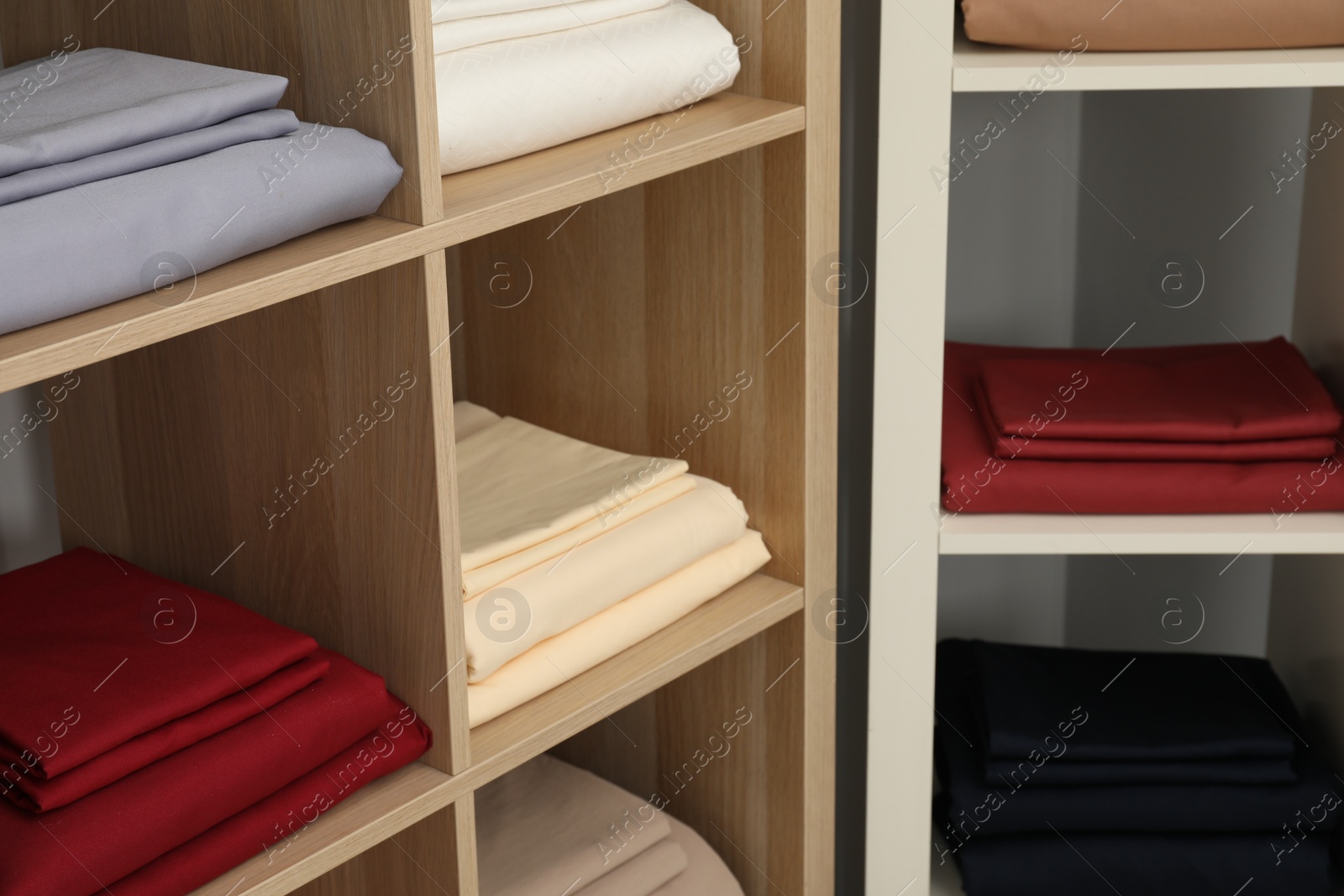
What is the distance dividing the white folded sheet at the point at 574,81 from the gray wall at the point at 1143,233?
0.55 meters

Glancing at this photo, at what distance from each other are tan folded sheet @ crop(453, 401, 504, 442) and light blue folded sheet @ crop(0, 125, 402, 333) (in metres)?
0.47

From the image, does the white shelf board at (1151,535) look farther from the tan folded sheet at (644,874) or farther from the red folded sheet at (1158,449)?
the tan folded sheet at (644,874)

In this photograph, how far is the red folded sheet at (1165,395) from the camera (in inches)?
44.2

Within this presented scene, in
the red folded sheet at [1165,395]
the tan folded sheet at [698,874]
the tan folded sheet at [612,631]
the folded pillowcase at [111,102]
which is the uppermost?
the folded pillowcase at [111,102]

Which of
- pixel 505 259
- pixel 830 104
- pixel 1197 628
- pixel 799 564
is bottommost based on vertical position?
pixel 1197 628

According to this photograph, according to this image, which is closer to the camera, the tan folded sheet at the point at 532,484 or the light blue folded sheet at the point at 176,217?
the light blue folded sheet at the point at 176,217

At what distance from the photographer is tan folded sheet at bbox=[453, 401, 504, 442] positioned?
1.22 meters

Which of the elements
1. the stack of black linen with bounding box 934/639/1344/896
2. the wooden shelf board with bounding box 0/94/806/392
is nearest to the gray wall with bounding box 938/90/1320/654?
the stack of black linen with bounding box 934/639/1344/896

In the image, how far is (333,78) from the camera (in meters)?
0.77

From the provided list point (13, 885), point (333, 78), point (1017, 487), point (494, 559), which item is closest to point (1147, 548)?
point (1017, 487)

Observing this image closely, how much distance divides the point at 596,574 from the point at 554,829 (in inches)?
11.9

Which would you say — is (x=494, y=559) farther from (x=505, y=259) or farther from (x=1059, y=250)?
(x=1059, y=250)

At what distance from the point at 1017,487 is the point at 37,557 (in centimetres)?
78

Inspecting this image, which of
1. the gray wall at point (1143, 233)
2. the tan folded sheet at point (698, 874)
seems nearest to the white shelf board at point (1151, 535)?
the tan folded sheet at point (698, 874)
